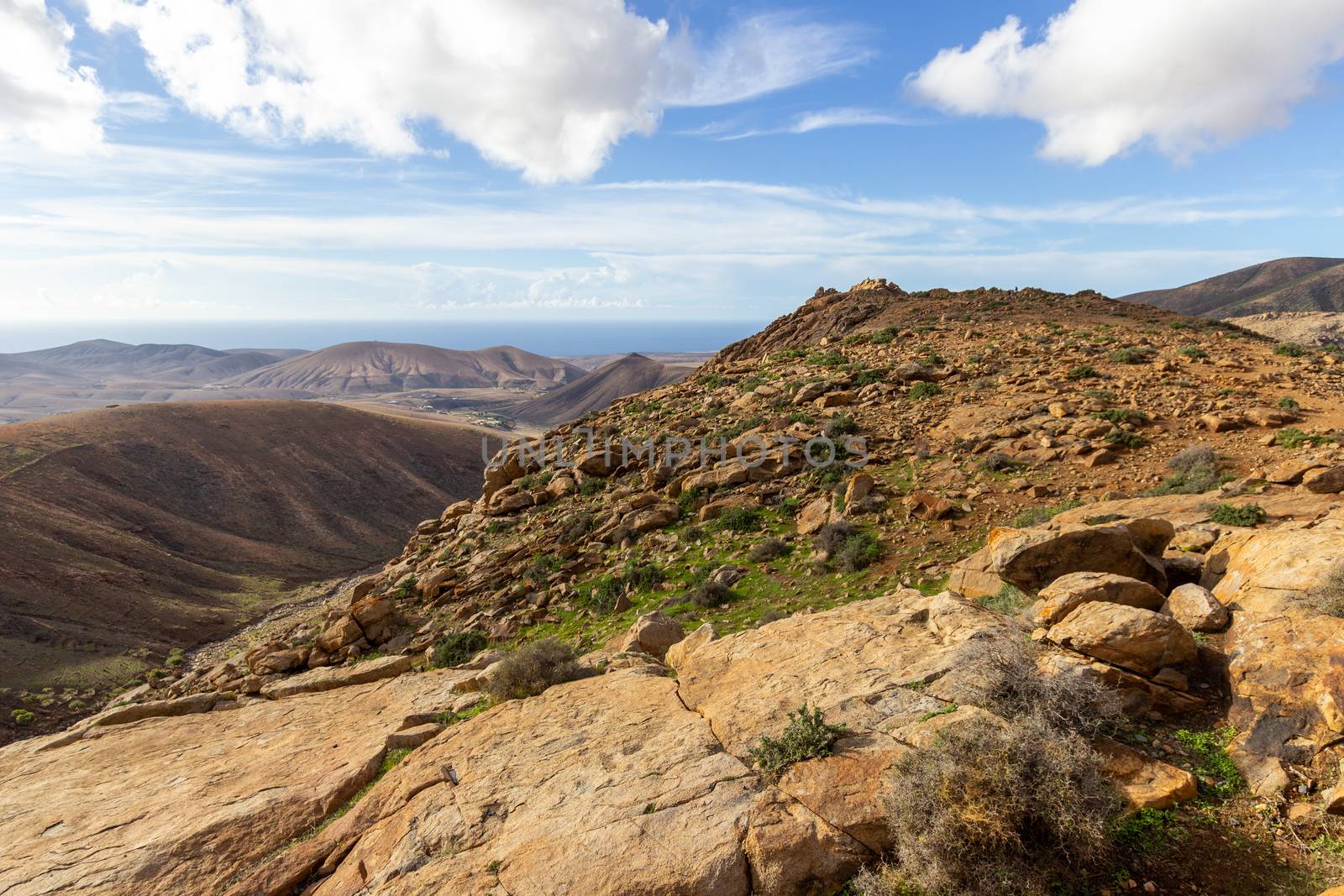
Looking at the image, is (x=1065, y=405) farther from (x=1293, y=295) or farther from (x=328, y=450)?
(x=1293, y=295)

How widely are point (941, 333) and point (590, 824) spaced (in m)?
24.4

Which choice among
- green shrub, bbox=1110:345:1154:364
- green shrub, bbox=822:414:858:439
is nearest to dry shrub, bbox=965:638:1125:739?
green shrub, bbox=822:414:858:439

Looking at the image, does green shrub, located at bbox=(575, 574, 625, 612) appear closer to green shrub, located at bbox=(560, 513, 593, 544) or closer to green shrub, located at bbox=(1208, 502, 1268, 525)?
green shrub, located at bbox=(560, 513, 593, 544)

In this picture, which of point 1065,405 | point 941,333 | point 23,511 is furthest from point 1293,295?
point 23,511

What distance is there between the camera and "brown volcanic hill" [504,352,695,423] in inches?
5310

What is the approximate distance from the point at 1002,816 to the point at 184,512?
55391 mm

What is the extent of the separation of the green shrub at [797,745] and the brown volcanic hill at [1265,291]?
9019cm

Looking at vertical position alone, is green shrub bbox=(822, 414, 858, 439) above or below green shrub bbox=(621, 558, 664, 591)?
above

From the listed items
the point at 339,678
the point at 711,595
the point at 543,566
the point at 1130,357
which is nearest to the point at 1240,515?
the point at 711,595

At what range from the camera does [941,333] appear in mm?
25234

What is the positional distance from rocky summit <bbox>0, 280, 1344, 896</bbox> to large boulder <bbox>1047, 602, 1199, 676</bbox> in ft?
0.08

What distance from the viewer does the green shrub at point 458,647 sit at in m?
12.7

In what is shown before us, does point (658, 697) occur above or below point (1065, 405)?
below

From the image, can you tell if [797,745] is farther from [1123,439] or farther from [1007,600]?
[1123,439]
